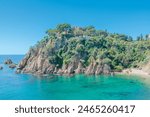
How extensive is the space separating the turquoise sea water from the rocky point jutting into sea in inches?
170

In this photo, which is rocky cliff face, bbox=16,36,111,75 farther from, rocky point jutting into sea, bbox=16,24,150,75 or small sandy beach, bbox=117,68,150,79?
small sandy beach, bbox=117,68,150,79

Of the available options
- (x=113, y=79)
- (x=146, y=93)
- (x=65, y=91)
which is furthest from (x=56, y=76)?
(x=146, y=93)

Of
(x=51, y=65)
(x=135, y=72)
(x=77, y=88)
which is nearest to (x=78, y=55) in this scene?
(x=51, y=65)

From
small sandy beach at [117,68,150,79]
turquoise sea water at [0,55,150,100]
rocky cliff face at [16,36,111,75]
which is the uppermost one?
rocky cliff face at [16,36,111,75]

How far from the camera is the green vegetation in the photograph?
175ft

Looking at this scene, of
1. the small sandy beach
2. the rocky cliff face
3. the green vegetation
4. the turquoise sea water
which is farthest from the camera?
the green vegetation

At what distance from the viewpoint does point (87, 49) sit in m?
57.3

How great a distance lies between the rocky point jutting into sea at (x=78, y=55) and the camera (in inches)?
2031

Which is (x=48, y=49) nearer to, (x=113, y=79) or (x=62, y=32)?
(x=62, y=32)

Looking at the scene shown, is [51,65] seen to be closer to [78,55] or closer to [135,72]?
[78,55]

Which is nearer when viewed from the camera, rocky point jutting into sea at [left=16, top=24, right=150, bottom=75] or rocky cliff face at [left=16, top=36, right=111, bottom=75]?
rocky cliff face at [left=16, top=36, right=111, bottom=75]

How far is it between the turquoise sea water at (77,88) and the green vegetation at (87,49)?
674 cm

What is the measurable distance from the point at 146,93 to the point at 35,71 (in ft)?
88.1

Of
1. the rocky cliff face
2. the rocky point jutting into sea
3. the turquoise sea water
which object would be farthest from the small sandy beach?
the turquoise sea water
